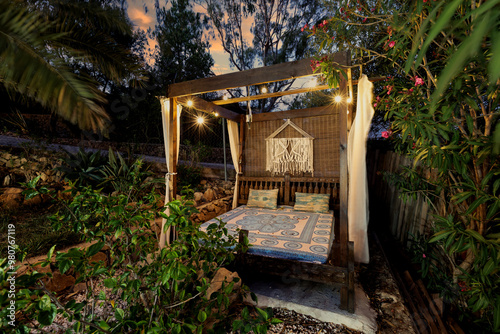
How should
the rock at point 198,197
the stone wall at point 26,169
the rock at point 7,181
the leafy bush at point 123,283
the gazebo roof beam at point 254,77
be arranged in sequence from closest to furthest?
the leafy bush at point 123,283
the gazebo roof beam at point 254,77
the rock at point 7,181
the stone wall at point 26,169
the rock at point 198,197

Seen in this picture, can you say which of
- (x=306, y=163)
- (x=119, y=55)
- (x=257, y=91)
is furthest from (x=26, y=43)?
(x=257, y=91)

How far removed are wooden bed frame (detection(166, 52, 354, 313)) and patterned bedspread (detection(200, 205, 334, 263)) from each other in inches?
3.5

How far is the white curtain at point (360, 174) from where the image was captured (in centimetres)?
226

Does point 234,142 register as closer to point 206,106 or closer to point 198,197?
point 206,106

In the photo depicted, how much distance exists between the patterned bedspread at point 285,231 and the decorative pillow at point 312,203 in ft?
0.39

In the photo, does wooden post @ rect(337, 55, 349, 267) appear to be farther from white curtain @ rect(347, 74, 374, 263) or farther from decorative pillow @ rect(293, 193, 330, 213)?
decorative pillow @ rect(293, 193, 330, 213)

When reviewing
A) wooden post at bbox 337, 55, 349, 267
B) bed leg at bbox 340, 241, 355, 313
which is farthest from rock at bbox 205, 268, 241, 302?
wooden post at bbox 337, 55, 349, 267

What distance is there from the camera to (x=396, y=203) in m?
→ 3.23

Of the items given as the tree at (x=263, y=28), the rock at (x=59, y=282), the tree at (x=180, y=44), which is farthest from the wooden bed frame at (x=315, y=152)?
the tree at (x=180, y=44)

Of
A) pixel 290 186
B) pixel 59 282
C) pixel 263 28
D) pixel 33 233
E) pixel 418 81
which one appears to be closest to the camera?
pixel 418 81

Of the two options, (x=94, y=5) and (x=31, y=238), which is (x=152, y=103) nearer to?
(x=94, y=5)

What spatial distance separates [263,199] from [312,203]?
0.89 m

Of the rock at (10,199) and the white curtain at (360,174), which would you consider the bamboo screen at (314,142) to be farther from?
the rock at (10,199)

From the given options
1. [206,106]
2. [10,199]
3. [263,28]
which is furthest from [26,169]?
[263,28]
